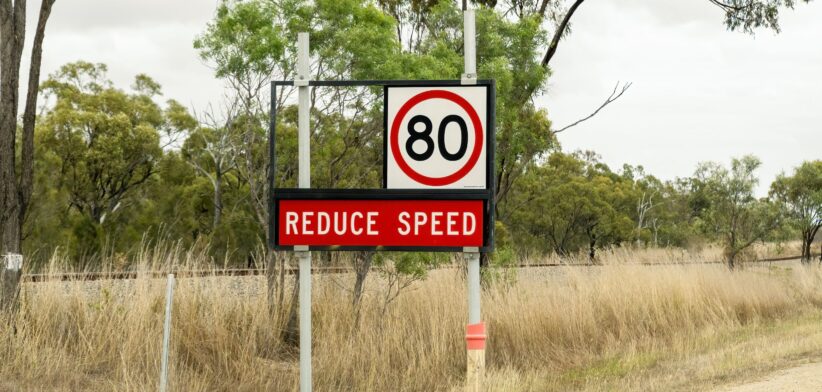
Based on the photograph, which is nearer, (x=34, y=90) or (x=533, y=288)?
(x=34, y=90)

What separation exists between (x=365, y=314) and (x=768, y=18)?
16.6 m

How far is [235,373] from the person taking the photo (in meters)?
10.1

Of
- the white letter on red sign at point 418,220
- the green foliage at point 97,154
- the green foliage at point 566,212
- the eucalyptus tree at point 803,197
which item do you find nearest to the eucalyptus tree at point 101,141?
the green foliage at point 97,154

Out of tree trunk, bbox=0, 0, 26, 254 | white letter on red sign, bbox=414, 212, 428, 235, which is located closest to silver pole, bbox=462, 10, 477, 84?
white letter on red sign, bbox=414, 212, 428, 235

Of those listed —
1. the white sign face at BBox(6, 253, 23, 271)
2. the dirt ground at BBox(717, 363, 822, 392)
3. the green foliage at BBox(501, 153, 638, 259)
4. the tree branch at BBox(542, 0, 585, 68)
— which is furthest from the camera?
the green foliage at BBox(501, 153, 638, 259)

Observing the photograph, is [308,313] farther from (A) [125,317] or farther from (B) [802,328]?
(B) [802,328]

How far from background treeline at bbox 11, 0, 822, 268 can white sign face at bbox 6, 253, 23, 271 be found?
2.37 meters

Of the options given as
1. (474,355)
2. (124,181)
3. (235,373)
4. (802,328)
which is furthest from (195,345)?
(124,181)

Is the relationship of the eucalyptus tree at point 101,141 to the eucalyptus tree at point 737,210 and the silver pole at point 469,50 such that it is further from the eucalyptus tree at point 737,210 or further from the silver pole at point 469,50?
the silver pole at point 469,50

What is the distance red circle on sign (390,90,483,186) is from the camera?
278 inches

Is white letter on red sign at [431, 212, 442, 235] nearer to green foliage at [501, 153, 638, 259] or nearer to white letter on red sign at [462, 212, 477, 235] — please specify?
white letter on red sign at [462, 212, 477, 235]

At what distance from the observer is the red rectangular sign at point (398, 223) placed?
7.05 metres

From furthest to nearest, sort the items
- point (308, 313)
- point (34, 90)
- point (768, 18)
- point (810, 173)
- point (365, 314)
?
point (810, 173), point (768, 18), point (365, 314), point (34, 90), point (308, 313)

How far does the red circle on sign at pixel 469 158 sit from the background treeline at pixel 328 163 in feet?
9.25
